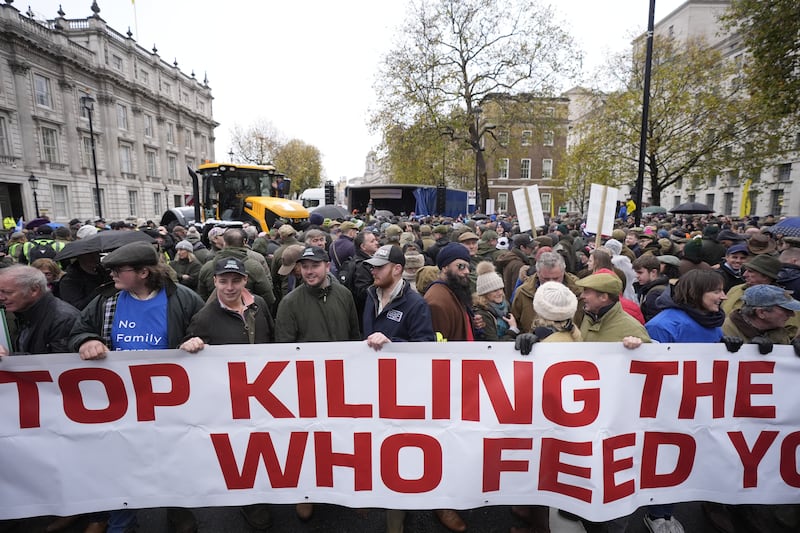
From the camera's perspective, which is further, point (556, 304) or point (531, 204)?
point (531, 204)

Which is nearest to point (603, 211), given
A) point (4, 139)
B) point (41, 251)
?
point (41, 251)

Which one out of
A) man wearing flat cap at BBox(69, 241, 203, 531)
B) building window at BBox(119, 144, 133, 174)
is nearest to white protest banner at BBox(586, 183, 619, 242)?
man wearing flat cap at BBox(69, 241, 203, 531)

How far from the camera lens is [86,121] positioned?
3741 centimetres

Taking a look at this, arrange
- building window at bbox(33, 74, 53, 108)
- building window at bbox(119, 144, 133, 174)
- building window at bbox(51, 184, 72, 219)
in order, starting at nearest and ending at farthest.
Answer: building window at bbox(33, 74, 53, 108)
building window at bbox(51, 184, 72, 219)
building window at bbox(119, 144, 133, 174)

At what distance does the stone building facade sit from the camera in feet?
101

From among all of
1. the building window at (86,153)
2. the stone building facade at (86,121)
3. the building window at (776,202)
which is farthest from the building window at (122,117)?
the building window at (776,202)

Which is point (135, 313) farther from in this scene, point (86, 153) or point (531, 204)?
point (86, 153)

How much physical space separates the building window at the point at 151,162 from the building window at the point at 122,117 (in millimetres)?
3845

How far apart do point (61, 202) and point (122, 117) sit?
13.3 m

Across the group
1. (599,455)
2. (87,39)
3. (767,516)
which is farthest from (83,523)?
(87,39)

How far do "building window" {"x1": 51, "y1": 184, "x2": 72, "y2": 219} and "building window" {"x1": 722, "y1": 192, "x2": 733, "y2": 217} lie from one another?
56826mm

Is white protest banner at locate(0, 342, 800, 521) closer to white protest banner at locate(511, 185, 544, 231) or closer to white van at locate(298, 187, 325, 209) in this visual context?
white protest banner at locate(511, 185, 544, 231)

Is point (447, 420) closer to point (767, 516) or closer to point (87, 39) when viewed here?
point (767, 516)

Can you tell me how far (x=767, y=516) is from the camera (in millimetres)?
3104
